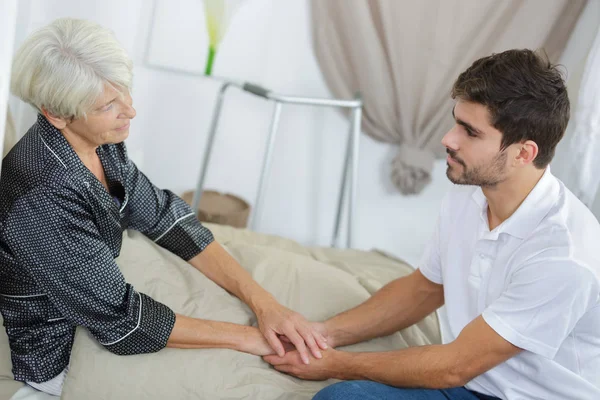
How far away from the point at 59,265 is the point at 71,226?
77mm

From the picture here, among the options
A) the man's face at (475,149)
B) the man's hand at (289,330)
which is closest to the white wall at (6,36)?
the man's hand at (289,330)

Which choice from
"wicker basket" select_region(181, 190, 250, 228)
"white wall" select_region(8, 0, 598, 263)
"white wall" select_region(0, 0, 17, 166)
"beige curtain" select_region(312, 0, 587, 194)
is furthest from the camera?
"white wall" select_region(8, 0, 598, 263)

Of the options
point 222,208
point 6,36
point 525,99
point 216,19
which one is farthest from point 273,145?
point 6,36

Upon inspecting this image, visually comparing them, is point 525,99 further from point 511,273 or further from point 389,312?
point 389,312

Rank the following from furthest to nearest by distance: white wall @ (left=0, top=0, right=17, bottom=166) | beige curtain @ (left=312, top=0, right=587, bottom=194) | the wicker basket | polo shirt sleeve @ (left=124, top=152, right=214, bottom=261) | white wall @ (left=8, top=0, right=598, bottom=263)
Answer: white wall @ (left=8, top=0, right=598, bottom=263) → the wicker basket → beige curtain @ (left=312, top=0, right=587, bottom=194) → polo shirt sleeve @ (left=124, top=152, right=214, bottom=261) → white wall @ (left=0, top=0, right=17, bottom=166)

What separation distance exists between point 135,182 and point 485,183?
0.80 meters

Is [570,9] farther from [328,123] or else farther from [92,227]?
[92,227]

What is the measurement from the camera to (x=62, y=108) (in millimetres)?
1442

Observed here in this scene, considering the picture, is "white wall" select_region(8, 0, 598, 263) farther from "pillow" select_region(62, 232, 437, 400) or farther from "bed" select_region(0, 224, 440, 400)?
"pillow" select_region(62, 232, 437, 400)

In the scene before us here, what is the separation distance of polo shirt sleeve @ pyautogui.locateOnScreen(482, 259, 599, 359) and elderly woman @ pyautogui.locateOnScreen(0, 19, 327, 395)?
427 mm

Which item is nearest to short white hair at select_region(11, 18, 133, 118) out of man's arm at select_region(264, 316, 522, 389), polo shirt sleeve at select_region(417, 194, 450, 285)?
man's arm at select_region(264, 316, 522, 389)

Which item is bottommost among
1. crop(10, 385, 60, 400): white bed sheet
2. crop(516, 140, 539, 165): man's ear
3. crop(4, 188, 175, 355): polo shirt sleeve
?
crop(10, 385, 60, 400): white bed sheet

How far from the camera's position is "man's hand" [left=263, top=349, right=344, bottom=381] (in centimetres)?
164

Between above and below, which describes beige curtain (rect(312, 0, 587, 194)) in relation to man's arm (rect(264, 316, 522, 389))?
above
